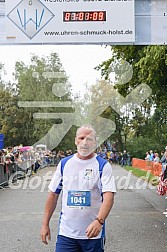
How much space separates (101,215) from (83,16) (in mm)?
5099

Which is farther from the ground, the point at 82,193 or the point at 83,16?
the point at 83,16

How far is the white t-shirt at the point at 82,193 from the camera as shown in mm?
4164

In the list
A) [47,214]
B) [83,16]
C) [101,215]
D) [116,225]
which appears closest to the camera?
[101,215]

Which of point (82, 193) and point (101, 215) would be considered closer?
point (101, 215)

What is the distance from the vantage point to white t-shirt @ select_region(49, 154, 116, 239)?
4.16m

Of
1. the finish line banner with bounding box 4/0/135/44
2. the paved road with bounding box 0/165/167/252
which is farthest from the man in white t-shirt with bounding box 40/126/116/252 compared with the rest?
the finish line banner with bounding box 4/0/135/44

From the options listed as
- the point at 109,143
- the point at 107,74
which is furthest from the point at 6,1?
the point at 109,143

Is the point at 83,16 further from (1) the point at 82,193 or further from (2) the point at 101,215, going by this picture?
(2) the point at 101,215

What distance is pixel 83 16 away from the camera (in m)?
8.39

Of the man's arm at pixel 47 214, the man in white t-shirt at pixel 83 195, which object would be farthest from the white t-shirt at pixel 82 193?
the man's arm at pixel 47 214

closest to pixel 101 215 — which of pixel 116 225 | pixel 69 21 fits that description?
pixel 69 21

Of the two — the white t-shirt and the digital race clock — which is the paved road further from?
the digital race clock

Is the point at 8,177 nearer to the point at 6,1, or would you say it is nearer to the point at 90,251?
the point at 6,1

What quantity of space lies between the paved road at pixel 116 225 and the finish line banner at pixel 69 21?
131 inches
